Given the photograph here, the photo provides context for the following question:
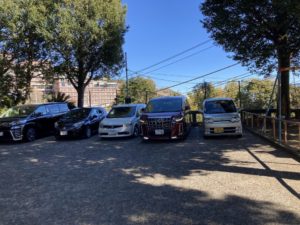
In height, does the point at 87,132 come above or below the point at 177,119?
below

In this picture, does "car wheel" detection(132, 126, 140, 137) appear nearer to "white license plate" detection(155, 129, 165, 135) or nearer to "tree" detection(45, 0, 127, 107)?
"white license plate" detection(155, 129, 165, 135)

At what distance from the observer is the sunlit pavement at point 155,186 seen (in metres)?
4.80

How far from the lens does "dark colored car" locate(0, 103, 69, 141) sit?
13.8 m

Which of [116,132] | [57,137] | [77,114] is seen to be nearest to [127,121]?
[116,132]

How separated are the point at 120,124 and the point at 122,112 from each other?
1.52 meters

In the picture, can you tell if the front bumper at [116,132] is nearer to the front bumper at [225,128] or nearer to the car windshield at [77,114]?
the car windshield at [77,114]

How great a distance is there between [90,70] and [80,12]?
446 cm

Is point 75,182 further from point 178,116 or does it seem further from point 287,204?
point 178,116

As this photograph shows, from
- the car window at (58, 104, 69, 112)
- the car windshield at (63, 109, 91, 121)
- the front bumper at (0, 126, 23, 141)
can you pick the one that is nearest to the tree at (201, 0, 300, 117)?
the car windshield at (63, 109, 91, 121)

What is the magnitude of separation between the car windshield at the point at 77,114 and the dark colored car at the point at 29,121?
1.20 metres

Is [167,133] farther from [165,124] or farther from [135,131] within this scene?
[135,131]

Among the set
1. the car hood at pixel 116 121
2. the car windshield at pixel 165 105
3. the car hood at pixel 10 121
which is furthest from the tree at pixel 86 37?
the car windshield at pixel 165 105

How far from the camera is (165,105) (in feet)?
43.2

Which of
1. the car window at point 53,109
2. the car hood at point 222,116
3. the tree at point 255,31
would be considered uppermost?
the tree at point 255,31
